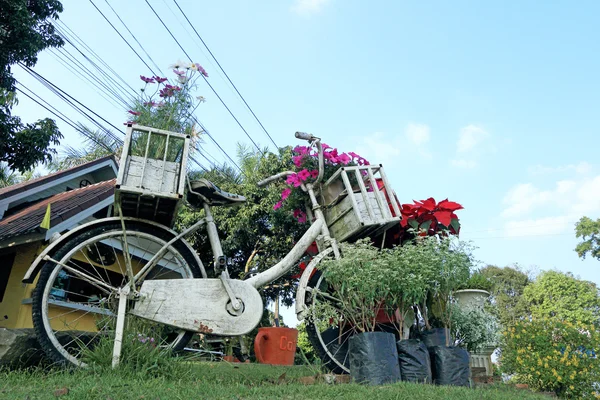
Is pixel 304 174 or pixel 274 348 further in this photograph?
pixel 304 174

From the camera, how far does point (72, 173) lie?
8062mm

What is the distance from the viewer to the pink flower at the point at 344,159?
4.36 metres

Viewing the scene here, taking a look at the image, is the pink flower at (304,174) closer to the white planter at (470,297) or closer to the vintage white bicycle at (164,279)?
the vintage white bicycle at (164,279)

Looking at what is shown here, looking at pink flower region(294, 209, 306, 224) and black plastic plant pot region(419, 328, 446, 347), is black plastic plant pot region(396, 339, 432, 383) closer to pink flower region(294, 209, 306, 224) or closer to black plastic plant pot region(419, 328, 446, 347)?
black plastic plant pot region(419, 328, 446, 347)

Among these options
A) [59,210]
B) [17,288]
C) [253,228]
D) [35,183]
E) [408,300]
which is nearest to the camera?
[408,300]

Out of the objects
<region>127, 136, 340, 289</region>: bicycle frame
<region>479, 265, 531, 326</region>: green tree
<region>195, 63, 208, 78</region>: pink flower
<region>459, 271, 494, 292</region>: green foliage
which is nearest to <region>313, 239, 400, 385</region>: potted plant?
<region>127, 136, 340, 289</region>: bicycle frame

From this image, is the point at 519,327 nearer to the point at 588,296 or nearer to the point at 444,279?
the point at 444,279

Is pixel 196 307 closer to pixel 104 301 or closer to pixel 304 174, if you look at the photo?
pixel 104 301

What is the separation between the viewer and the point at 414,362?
3152mm

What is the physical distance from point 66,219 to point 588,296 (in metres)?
24.2

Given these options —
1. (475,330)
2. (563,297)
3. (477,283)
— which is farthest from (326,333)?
(563,297)

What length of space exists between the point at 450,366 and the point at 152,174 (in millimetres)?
2665

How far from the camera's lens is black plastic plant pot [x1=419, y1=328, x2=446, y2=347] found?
3.50 meters

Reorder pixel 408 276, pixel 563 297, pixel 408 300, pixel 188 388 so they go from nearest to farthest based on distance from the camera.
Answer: pixel 188 388 < pixel 408 276 < pixel 408 300 < pixel 563 297
